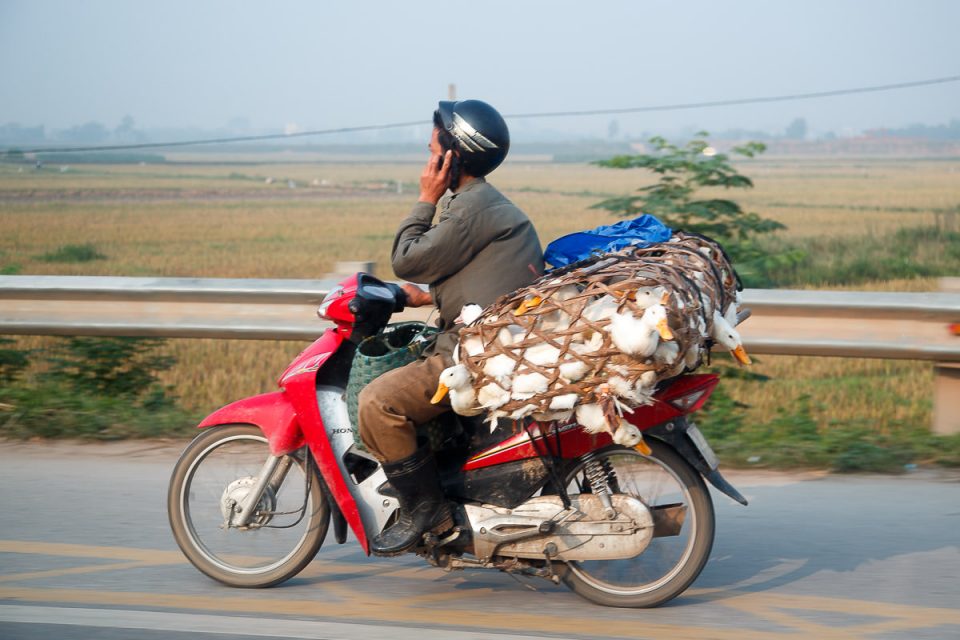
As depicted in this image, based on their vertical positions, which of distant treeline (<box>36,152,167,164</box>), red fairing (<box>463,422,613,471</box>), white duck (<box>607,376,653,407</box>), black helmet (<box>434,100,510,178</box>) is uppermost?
distant treeline (<box>36,152,167,164</box>)

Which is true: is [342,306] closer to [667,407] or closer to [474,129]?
[474,129]

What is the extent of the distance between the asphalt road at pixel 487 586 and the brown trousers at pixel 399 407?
60 cm

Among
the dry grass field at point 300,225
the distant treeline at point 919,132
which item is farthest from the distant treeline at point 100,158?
the distant treeline at point 919,132

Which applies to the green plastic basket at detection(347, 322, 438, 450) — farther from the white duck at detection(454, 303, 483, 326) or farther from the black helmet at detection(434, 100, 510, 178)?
the black helmet at detection(434, 100, 510, 178)

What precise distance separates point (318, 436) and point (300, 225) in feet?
95.9

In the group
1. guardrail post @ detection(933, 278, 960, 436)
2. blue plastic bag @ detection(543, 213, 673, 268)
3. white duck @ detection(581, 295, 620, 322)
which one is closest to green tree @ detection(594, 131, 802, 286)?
guardrail post @ detection(933, 278, 960, 436)

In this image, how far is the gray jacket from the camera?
3.70 meters

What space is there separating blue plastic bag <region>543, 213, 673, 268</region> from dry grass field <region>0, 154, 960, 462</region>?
3.18 meters

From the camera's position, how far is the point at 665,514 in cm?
391

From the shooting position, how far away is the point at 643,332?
3.30 metres

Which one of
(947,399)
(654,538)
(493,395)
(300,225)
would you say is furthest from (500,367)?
(300,225)

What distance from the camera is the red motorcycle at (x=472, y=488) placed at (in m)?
3.86

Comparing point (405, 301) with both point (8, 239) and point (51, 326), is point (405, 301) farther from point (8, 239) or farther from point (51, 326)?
point (8, 239)

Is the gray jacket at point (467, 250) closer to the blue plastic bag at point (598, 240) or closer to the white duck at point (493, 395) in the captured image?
the blue plastic bag at point (598, 240)
